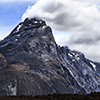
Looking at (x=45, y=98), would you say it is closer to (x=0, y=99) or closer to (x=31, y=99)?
(x=31, y=99)

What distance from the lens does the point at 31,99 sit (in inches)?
1687

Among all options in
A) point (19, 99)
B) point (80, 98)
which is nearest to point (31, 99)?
point (19, 99)

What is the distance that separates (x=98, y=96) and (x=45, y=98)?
33.4 feet

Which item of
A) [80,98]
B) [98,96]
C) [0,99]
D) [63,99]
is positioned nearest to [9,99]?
[0,99]

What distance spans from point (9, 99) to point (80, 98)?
1324 cm

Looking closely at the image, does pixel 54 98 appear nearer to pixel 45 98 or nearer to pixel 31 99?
pixel 45 98

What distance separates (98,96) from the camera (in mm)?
42438

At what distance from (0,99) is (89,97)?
16.5m

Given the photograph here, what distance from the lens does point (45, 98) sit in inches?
1730

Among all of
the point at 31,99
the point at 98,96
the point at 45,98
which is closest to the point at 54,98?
the point at 45,98

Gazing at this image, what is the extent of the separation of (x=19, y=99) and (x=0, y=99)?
3.51 meters

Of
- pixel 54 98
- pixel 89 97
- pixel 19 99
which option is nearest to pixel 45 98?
pixel 54 98

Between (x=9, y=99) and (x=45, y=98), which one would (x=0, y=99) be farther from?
(x=45, y=98)

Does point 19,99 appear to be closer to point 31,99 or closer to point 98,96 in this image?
point 31,99
